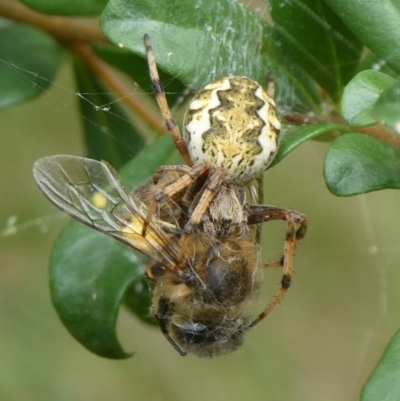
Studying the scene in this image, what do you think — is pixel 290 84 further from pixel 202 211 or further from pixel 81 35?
pixel 81 35

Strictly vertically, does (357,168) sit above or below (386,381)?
above

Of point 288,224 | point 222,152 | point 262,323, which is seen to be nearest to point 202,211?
point 222,152

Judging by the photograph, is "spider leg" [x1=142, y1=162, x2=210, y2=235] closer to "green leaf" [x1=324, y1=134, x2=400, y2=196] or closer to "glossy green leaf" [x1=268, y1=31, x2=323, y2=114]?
"glossy green leaf" [x1=268, y1=31, x2=323, y2=114]

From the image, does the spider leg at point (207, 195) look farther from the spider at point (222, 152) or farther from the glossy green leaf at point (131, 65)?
the glossy green leaf at point (131, 65)

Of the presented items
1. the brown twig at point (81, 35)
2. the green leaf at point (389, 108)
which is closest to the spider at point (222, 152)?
the brown twig at point (81, 35)

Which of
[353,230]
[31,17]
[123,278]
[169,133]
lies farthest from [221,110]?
[353,230]

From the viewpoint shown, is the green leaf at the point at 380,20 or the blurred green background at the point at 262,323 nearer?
the green leaf at the point at 380,20

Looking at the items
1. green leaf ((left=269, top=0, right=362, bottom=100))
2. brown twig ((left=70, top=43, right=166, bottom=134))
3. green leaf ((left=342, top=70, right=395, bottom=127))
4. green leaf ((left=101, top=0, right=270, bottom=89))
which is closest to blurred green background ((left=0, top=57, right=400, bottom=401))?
brown twig ((left=70, top=43, right=166, bottom=134))
